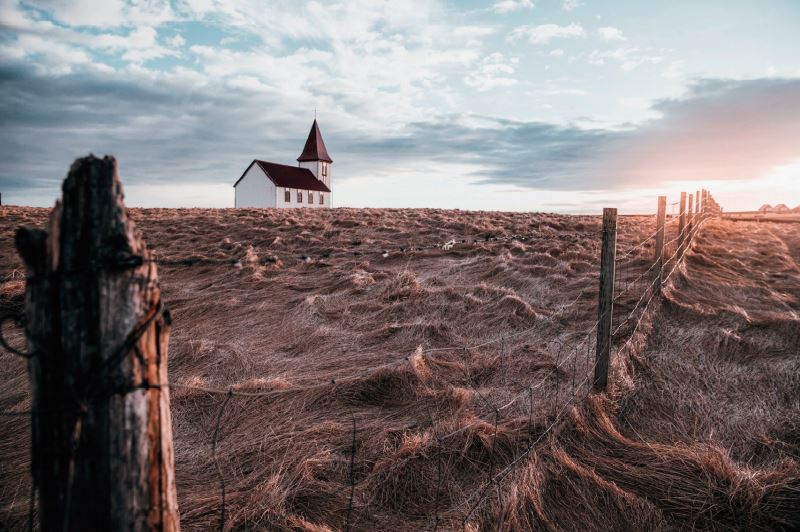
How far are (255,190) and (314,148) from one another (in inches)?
436

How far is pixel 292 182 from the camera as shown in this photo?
48.9 meters

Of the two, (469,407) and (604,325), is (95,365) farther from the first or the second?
(604,325)

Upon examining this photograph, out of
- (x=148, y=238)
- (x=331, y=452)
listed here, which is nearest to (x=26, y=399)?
(x=331, y=452)

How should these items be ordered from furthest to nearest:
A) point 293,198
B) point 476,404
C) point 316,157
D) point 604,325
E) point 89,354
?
point 316,157 < point 293,198 < point 604,325 < point 476,404 < point 89,354

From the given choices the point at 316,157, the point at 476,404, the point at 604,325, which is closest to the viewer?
the point at 476,404

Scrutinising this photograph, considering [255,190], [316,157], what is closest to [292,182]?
[255,190]

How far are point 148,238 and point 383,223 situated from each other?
7773 mm

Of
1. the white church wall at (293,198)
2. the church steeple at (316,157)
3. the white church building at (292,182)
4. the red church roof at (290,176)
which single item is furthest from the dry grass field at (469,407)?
the church steeple at (316,157)

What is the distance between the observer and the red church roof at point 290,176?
4697 cm

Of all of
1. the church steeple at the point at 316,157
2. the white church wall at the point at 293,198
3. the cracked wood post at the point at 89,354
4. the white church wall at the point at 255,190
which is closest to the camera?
the cracked wood post at the point at 89,354

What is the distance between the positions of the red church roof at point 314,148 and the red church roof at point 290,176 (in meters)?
1.67

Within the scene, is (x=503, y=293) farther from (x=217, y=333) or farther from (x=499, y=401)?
(x=217, y=333)

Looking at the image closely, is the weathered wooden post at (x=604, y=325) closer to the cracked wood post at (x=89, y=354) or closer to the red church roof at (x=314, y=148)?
the cracked wood post at (x=89, y=354)

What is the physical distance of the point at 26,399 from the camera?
5.04 metres
